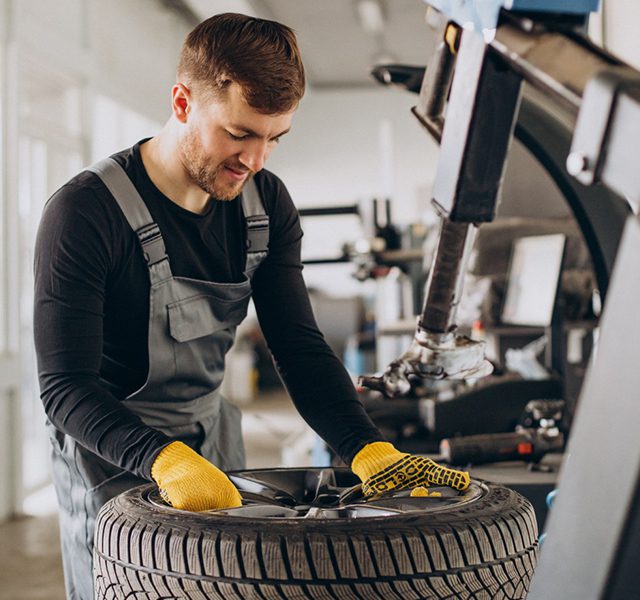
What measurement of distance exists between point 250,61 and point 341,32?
7826 mm

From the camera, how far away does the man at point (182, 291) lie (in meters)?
1.24

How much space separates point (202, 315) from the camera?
1468mm

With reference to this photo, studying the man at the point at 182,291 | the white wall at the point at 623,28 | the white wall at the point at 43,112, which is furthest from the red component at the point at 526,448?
the white wall at the point at 43,112

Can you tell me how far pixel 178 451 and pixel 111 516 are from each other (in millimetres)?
217

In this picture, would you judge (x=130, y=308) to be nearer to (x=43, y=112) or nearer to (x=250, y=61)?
(x=250, y=61)

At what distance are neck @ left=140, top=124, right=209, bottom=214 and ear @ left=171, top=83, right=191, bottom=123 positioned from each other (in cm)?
4

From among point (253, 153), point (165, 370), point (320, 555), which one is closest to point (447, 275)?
point (320, 555)

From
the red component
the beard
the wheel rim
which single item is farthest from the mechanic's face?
the red component

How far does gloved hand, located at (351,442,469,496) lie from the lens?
1.09m

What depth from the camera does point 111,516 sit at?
0.93m

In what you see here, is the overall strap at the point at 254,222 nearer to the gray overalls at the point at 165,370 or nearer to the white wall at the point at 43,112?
the gray overalls at the point at 165,370

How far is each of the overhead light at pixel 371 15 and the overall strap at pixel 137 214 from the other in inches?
260

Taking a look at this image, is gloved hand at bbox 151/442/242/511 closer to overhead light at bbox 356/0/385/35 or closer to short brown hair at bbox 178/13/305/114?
short brown hair at bbox 178/13/305/114

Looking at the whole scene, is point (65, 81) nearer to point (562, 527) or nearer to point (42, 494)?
point (42, 494)
